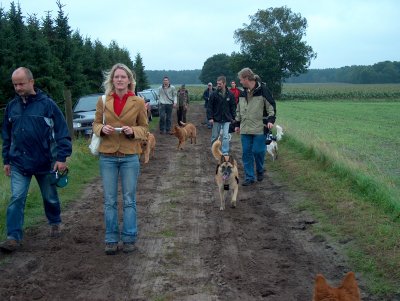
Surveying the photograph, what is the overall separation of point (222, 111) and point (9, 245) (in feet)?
23.3

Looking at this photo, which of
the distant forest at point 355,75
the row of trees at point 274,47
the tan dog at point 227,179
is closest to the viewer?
the tan dog at point 227,179

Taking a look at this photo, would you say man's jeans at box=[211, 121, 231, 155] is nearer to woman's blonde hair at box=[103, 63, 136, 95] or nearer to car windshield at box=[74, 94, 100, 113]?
car windshield at box=[74, 94, 100, 113]

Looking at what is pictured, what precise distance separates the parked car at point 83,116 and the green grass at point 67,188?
2207 millimetres

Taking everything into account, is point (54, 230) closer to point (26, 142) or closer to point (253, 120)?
point (26, 142)

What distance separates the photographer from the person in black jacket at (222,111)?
11961 mm

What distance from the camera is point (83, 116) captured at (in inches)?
645

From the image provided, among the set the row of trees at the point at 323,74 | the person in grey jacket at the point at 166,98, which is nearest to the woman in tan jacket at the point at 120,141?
the person in grey jacket at the point at 166,98

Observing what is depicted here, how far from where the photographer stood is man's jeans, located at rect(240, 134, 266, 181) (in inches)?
A: 388

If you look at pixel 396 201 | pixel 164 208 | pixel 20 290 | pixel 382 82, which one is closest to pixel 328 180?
pixel 396 201

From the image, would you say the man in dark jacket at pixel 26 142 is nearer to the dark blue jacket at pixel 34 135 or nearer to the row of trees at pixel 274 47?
the dark blue jacket at pixel 34 135

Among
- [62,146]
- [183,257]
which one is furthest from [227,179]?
[62,146]

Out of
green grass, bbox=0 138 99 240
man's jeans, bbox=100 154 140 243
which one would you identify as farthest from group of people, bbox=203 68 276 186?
man's jeans, bbox=100 154 140 243

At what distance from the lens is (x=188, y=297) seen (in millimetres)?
4492

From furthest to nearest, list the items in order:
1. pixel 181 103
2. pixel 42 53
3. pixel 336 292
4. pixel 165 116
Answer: pixel 181 103 → pixel 165 116 → pixel 42 53 → pixel 336 292
